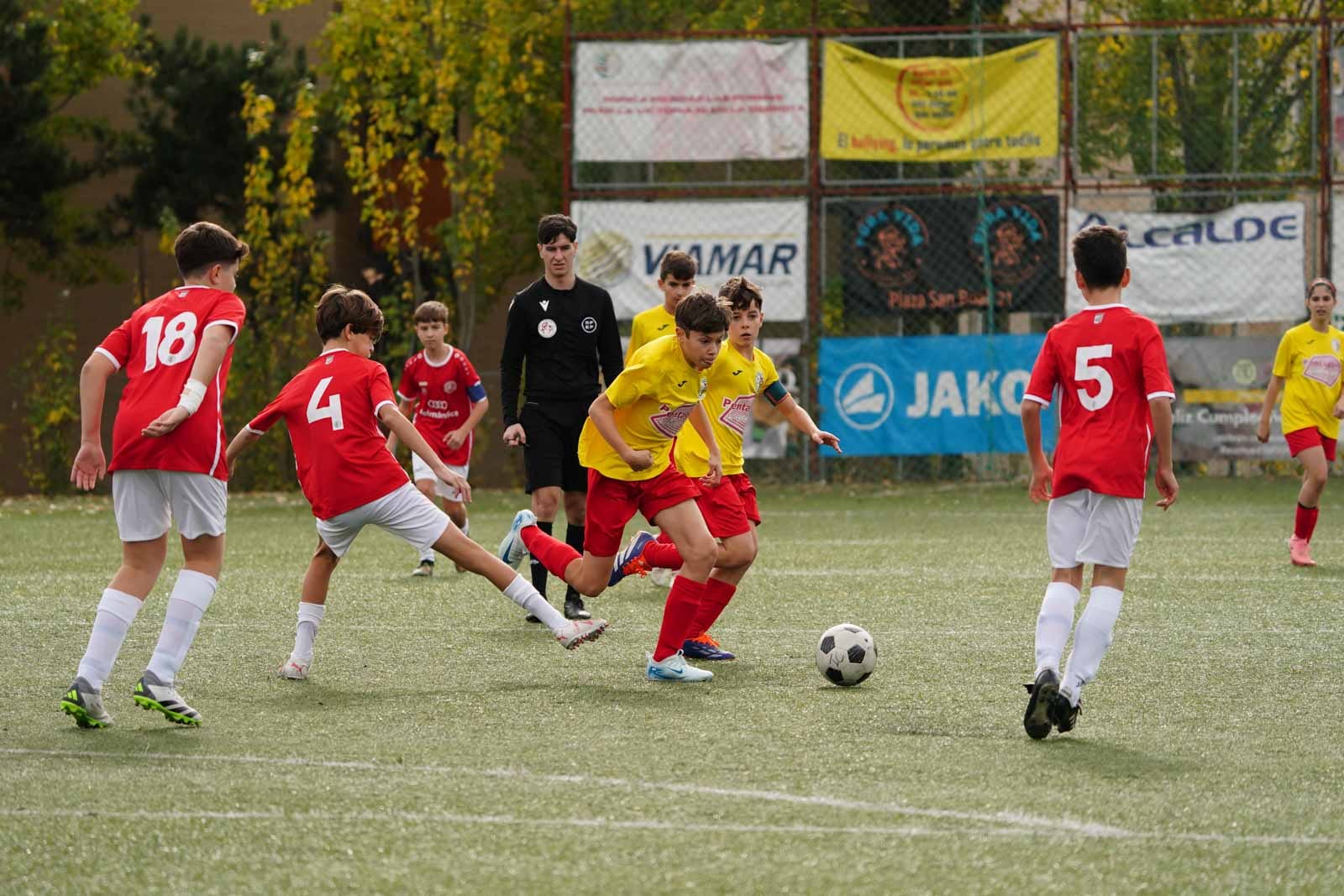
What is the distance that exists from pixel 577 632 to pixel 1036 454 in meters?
1.79

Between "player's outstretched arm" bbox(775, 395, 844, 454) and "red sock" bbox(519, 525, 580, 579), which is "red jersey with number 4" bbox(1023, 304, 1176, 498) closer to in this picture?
"player's outstretched arm" bbox(775, 395, 844, 454)

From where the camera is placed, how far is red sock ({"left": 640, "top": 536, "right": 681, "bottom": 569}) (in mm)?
8188

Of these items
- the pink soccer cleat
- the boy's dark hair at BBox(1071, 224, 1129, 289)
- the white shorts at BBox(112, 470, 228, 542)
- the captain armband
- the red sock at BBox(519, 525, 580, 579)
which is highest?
the boy's dark hair at BBox(1071, 224, 1129, 289)

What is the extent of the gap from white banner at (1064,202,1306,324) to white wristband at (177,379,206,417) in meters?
12.9

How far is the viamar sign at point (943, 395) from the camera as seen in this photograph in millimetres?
17375

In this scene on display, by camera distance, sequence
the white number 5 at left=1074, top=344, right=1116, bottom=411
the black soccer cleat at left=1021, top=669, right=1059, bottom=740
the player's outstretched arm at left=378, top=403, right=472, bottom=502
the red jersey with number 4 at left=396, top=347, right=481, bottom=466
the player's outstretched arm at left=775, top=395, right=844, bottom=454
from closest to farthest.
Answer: the black soccer cleat at left=1021, top=669, right=1059, bottom=740 < the white number 5 at left=1074, top=344, right=1116, bottom=411 < the player's outstretched arm at left=378, top=403, right=472, bottom=502 < the player's outstretched arm at left=775, top=395, right=844, bottom=454 < the red jersey with number 4 at left=396, top=347, right=481, bottom=466

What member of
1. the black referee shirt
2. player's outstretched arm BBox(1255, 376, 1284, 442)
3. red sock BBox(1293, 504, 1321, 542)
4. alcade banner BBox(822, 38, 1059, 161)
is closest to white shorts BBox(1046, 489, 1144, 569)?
the black referee shirt

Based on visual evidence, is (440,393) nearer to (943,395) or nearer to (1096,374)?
(1096,374)

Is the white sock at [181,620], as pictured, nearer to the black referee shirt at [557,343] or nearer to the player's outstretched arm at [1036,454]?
the player's outstretched arm at [1036,454]

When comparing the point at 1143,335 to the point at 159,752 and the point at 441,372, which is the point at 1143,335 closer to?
the point at 159,752

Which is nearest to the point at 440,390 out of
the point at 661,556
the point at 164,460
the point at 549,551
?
the point at 661,556

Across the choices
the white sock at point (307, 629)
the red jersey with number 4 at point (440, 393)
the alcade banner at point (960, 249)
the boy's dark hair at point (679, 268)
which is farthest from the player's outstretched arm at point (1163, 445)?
the alcade banner at point (960, 249)

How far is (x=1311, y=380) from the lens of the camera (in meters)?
11.3

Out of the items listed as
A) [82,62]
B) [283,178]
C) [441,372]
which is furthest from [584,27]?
[441,372]
